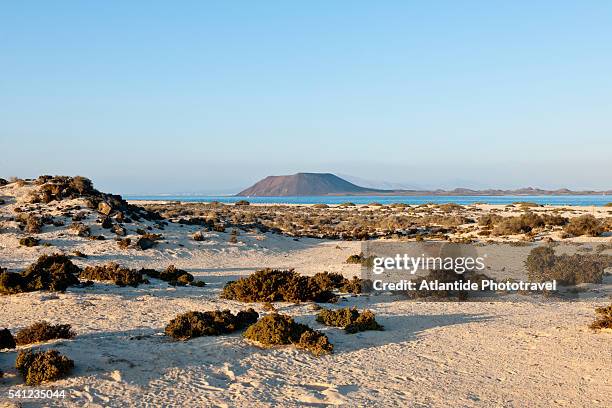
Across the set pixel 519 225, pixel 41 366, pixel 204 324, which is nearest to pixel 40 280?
pixel 204 324

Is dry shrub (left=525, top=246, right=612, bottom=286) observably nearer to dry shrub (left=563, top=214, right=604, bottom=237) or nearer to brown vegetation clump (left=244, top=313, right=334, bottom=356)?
brown vegetation clump (left=244, top=313, right=334, bottom=356)

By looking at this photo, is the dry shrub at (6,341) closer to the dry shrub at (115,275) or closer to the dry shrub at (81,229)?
the dry shrub at (115,275)

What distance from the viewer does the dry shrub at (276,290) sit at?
14711 millimetres

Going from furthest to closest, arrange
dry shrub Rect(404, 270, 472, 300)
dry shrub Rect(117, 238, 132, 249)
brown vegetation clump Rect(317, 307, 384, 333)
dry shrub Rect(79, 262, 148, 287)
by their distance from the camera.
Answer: dry shrub Rect(117, 238, 132, 249) → dry shrub Rect(79, 262, 148, 287) → dry shrub Rect(404, 270, 472, 300) → brown vegetation clump Rect(317, 307, 384, 333)

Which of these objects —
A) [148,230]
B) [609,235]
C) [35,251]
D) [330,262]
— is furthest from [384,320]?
[609,235]

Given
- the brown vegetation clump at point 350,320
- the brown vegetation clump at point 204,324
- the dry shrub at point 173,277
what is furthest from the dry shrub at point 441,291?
the dry shrub at point 173,277

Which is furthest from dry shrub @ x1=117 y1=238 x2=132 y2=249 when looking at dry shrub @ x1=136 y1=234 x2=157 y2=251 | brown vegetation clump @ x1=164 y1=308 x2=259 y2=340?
brown vegetation clump @ x1=164 y1=308 x2=259 y2=340

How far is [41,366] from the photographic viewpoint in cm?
756

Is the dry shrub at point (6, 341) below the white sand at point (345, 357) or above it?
above

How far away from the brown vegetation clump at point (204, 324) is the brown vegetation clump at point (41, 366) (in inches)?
102

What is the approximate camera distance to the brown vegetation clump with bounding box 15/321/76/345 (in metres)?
9.41

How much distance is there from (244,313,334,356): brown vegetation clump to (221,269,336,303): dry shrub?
13.9 ft

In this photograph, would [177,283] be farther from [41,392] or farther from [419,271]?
[41,392]

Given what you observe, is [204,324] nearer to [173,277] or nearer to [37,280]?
[37,280]
